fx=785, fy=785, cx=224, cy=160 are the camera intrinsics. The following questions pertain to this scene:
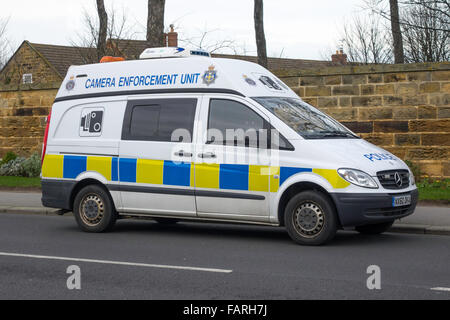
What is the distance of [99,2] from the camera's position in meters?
22.9

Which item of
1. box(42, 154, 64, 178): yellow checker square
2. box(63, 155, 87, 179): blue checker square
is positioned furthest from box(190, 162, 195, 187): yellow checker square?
box(42, 154, 64, 178): yellow checker square

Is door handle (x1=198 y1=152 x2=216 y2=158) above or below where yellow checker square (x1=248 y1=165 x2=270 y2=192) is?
above

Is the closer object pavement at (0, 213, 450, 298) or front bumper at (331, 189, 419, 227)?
pavement at (0, 213, 450, 298)

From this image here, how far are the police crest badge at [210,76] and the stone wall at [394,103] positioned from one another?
6.11 metres

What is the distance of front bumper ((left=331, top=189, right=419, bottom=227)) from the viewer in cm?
880

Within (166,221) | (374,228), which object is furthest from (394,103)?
(166,221)

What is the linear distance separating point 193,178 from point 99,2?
14.4 meters

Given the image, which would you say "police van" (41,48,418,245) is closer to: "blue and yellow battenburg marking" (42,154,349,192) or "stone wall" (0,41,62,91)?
"blue and yellow battenburg marking" (42,154,349,192)

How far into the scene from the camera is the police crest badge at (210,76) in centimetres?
987

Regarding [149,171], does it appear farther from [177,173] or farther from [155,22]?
[155,22]

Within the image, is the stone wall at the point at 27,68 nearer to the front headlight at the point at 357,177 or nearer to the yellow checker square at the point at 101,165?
the yellow checker square at the point at 101,165

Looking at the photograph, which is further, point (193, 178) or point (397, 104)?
point (397, 104)
